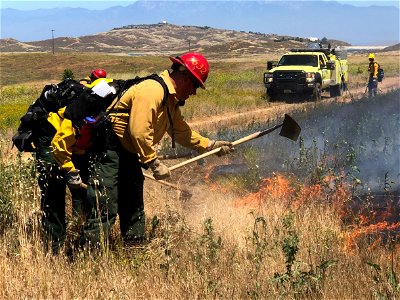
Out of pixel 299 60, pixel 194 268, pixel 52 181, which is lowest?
pixel 194 268

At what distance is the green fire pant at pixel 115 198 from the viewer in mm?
3732

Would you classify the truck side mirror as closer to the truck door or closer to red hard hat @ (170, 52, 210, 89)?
the truck door

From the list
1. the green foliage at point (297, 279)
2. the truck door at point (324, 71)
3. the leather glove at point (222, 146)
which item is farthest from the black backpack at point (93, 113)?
the truck door at point (324, 71)

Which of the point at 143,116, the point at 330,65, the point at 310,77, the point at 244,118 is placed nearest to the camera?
the point at 143,116

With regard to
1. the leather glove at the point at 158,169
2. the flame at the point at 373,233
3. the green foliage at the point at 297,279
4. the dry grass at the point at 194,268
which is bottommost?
the flame at the point at 373,233

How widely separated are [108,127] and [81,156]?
571 millimetres

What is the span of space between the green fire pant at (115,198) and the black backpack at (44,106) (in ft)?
1.92

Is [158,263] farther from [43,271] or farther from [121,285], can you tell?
[43,271]

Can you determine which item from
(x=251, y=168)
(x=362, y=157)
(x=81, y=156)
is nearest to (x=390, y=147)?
(x=362, y=157)

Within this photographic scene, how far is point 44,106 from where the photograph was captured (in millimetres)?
4051

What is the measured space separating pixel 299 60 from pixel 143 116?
16872mm

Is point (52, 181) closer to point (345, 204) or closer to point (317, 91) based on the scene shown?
point (345, 204)

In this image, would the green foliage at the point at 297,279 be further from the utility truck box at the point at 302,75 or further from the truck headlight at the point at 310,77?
the truck headlight at the point at 310,77

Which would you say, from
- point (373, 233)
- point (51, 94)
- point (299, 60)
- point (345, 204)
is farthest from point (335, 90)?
point (51, 94)
